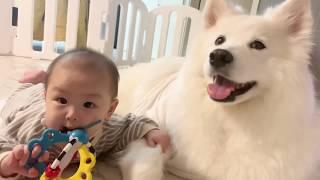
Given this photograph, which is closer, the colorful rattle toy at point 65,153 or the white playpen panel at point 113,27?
the colorful rattle toy at point 65,153

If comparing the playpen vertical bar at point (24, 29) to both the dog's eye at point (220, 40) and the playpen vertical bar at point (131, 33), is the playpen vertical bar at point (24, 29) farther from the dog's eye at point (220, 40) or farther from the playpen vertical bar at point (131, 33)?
the dog's eye at point (220, 40)

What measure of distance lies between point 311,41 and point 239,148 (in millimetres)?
320

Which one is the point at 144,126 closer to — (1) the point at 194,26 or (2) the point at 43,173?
(2) the point at 43,173

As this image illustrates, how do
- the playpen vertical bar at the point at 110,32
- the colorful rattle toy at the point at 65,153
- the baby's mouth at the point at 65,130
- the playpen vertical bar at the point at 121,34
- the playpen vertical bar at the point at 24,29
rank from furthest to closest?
1. the playpen vertical bar at the point at 24,29
2. the playpen vertical bar at the point at 121,34
3. the playpen vertical bar at the point at 110,32
4. the baby's mouth at the point at 65,130
5. the colorful rattle toy at the point at 65,153

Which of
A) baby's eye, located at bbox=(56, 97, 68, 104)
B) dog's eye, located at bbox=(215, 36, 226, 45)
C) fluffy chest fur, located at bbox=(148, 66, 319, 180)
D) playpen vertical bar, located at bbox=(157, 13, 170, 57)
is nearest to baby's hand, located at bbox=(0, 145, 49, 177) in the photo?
baby's eye, located at bbox=(56, 97, 68, 104)

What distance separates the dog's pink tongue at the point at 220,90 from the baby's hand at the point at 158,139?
0.19 meters

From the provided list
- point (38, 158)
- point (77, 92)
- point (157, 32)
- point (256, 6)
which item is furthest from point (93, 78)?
point (157, 32)

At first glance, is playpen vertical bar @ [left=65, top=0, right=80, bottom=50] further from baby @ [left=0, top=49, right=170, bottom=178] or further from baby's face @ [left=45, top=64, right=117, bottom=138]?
baby's face @ [left=45, top=64, right=117, bottom=138]

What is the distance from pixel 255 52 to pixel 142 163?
387mm

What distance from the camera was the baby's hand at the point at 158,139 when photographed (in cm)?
110

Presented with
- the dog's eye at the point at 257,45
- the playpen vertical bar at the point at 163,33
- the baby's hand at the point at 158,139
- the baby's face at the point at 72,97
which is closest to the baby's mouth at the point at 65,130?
the baby's face at the point at 72,97

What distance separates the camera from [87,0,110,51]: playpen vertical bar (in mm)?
2365

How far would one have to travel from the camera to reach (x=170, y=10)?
7.82 feet

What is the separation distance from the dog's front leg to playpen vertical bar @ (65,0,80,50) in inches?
59.1
